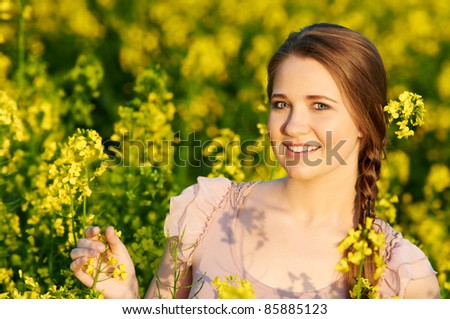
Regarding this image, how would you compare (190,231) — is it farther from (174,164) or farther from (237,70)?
(237,70)

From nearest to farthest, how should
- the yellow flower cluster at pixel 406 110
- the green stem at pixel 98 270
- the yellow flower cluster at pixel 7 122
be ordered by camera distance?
the green stem at pixel 98 270 → the yellow flower cluster at pixel 406 110 → the yellow flower cluster at pixel 7 122

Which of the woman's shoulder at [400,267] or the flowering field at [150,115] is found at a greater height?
the flowering field at [150,115]

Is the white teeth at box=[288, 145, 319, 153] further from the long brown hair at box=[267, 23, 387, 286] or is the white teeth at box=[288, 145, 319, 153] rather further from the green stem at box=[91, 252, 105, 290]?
the green stem at box=[91, 252, 105, 290]

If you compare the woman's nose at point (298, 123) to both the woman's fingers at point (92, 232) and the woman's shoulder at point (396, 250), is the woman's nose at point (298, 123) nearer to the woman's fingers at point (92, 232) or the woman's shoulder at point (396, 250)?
the woman's shoulder at point (396, 250)

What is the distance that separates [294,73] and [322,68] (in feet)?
0.23

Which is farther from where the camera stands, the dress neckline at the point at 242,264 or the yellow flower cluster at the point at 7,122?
the yellow flower cluster at the point at 7,122

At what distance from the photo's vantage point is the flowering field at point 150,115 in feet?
9.73

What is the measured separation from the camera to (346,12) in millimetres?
6836

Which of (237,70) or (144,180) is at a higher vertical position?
(237,70)

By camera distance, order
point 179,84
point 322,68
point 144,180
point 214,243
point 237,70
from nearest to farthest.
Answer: point 322,68
point 214,243
point 144,180
point 179,84
point 237,70

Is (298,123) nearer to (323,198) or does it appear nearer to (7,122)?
(323,198)

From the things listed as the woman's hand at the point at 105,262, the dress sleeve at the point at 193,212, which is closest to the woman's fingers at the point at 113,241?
the woman's hand at the point at 105,262

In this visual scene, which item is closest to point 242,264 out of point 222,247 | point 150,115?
point 222,247
